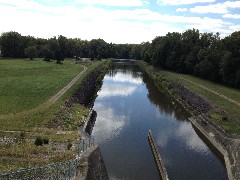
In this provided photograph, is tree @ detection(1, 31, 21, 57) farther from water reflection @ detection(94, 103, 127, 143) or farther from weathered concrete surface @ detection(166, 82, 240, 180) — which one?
weathered concrete surface @ detection(166, 82, 240, 180)

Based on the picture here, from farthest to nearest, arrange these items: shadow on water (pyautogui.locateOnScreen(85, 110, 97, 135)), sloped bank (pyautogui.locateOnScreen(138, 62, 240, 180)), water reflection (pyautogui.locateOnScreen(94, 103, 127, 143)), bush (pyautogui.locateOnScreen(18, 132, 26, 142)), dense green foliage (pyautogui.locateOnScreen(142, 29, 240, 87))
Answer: dense green foliage (pyautogui.locateOnScreen(142, 29, 240, 87)), shadow on water (pyautogui.locateOnScreen(85, 110, 97, 135)), water reflection (pyautogui.locateOnScreen(94, 103, 127, 143)), sloped bank (pyautogui.locateOnScreen(138, 62, 240, 180)), bush (pyautogui.locateOnScreen(18, 132, 26, 142))

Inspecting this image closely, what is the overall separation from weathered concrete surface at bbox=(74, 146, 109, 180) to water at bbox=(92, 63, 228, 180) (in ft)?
19.7

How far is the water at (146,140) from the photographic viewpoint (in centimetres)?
3912

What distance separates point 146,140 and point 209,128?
11.0m

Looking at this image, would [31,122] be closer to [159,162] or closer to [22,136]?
[22,136]

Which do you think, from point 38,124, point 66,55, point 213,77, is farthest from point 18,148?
point 66,55

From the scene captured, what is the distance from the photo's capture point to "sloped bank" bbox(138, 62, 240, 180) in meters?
40.0

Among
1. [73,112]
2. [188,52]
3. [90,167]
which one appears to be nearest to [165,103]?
[73,112]

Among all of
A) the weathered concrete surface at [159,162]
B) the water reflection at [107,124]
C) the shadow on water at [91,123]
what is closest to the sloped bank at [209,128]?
the weathered concrete surface at [159,162]

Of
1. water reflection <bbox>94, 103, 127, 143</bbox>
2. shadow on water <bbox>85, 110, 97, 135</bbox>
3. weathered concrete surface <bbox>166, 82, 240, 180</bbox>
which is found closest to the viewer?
weathered concrete surface <bbox>166, 82, 240, 180</bbox>

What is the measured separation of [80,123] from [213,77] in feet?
200

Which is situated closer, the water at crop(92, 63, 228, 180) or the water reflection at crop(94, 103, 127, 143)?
the water at crop(92, 63, 228, 180)

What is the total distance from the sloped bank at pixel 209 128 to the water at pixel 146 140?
1.15 meters

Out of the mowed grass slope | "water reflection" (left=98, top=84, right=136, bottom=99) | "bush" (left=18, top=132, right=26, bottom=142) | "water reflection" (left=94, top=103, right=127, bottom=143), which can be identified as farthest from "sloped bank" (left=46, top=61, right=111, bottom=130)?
"bush" (left=18, top=132, right=26, bottom=142)
